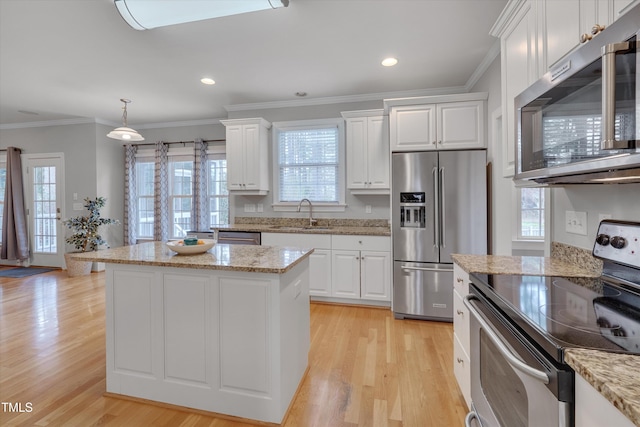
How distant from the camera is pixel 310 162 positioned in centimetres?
421

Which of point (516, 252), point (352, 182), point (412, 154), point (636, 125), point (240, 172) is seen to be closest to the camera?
point (636, 125)

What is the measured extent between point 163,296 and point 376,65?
2.93 metres

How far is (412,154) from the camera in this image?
3.08 m

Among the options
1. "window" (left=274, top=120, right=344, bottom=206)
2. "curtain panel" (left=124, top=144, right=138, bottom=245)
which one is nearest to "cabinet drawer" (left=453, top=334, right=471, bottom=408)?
"window" (left=274, top=120, right=344, bottom=206)

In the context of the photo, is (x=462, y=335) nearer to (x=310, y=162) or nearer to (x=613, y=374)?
(x=613, y=374)

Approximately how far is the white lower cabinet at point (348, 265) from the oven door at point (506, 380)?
74.8 inches

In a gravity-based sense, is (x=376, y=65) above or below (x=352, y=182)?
above

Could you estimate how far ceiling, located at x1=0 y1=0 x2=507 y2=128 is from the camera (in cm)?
226

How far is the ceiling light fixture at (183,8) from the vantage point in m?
1.93

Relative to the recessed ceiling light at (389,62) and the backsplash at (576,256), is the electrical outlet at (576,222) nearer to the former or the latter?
the backsplash at (576,256)

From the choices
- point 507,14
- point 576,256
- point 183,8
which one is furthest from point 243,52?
point 576,256

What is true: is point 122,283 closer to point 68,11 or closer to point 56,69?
point 68,11

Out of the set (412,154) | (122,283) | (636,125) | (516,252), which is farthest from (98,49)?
(516,252)

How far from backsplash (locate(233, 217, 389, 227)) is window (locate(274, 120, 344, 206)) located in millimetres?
255
